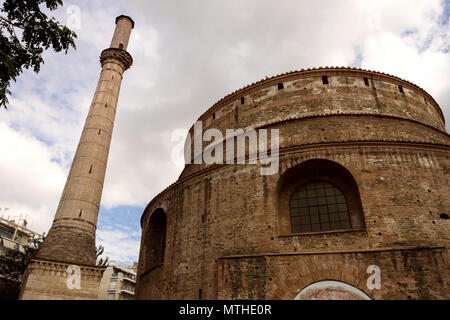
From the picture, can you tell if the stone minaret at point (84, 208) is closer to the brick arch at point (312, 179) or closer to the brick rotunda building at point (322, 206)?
the brick rotunda building at point (322, 206)

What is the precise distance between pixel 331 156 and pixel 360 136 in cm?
197

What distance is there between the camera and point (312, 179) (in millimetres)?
10234

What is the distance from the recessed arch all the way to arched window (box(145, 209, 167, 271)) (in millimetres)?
7299

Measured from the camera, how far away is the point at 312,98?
1240 centimetres

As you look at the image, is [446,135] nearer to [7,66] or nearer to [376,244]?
[376,244]

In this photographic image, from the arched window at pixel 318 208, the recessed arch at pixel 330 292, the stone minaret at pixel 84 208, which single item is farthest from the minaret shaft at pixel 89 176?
the recessed arch at pixel 330 292

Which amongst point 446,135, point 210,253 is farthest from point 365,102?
point 210,253

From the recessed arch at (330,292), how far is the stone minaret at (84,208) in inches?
318

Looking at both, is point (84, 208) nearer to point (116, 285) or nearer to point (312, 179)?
point (312, 179)

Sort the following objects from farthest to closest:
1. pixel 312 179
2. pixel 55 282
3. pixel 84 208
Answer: pixel 84 208 → pixel 55 282 → pixel 312 179

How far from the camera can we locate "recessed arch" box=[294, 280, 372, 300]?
7.60m

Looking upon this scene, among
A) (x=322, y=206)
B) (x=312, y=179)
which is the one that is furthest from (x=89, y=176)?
(x=322, y=206)

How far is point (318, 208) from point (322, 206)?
130mm

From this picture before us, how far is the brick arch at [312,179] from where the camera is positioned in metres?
9.34
